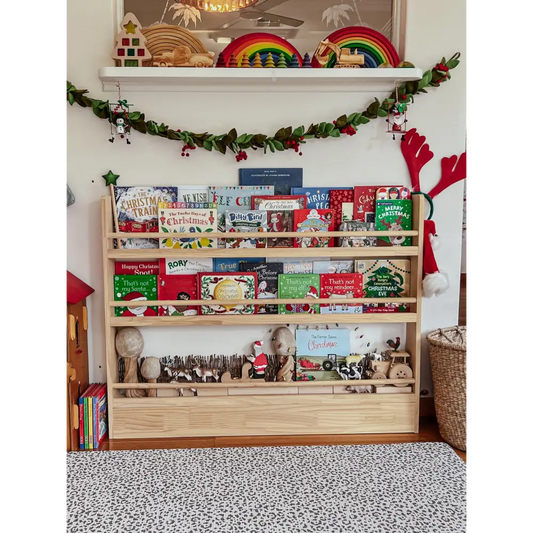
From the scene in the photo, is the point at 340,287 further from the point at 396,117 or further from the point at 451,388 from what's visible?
the point at 396,117

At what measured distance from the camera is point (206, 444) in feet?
7.23

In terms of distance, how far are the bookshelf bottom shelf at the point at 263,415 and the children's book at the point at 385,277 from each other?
0.41 metres

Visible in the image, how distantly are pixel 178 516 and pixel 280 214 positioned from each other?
130 centimetres

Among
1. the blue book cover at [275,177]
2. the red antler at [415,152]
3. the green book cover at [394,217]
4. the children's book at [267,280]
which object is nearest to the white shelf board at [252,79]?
the red antler at [415,152]

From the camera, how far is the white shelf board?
2.12 metres

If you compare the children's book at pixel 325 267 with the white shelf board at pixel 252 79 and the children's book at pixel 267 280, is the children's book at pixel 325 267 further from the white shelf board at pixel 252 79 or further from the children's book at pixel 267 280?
the white shelf board at pixel 252 79

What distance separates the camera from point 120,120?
216 centimetres

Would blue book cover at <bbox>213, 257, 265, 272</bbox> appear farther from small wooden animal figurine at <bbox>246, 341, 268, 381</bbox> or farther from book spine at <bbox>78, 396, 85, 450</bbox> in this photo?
book spine at <bbox>78, 396, 85, 450</bbox>

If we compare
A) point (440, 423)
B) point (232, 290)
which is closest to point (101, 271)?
point (232, 290)

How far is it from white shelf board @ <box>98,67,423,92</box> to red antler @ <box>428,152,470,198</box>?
410 mm
